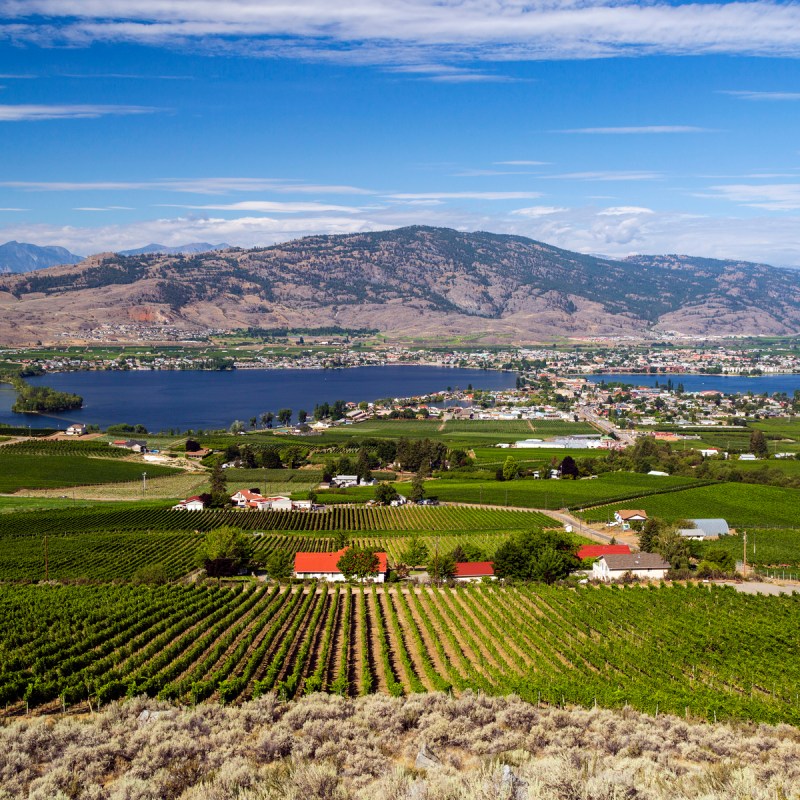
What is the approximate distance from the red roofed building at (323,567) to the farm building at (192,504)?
48.8 feet

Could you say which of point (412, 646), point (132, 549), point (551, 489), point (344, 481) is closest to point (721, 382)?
point (551, 489)

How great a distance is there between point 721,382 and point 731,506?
90.4 m

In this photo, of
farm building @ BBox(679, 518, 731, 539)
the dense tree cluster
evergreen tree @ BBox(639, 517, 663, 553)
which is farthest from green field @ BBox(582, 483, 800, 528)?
the dense tree cluster

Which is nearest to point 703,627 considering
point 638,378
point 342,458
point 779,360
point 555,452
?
point 342,458

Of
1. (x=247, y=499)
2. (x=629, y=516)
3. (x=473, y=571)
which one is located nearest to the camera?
(x=473, y=571)

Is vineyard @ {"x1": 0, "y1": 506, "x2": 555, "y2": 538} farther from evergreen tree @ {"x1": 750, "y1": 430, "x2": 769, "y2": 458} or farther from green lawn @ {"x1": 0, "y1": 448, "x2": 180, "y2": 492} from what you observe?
evergreen tree @ {"x1": 750, "y1": 430, "x2": 769, "y2": 458}

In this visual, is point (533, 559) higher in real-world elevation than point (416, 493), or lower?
higher

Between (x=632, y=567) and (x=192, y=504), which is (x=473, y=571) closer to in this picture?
(x=632, y=567)

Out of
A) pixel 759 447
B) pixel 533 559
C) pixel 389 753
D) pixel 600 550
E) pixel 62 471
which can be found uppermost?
pixel 389 753

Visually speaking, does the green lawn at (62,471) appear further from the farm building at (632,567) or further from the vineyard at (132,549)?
the farm building at (632,567)

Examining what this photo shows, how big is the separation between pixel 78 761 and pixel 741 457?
180ft

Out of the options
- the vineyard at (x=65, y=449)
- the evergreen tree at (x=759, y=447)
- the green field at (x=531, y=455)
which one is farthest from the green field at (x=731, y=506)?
the vineyard at (x=65, y=449)

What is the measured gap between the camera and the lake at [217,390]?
265 ft

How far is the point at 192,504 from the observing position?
4281 cm
